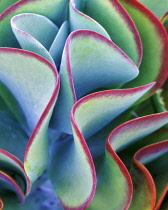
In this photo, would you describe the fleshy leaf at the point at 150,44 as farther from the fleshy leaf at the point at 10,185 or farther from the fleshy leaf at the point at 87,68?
the fleshy leaf at the point at 10,185

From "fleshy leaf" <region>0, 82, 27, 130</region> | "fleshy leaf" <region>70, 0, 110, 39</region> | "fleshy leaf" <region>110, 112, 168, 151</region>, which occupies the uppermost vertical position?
"fleshy leaf" <region>70, 0, 110, 39</region>

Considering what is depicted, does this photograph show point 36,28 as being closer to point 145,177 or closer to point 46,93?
point 46,93

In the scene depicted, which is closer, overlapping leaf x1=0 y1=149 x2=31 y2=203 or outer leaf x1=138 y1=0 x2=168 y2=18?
overlapping leaf x1=0 y1=149 x2=31 y2=203

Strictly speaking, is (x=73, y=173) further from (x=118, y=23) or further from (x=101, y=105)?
(x=118, y=23)

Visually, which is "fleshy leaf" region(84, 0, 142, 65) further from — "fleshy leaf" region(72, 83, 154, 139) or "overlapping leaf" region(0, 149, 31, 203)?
"overlapping leaf" region(0, 149, 31, 203)

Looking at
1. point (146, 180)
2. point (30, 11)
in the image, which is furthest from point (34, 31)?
point (146, 180)

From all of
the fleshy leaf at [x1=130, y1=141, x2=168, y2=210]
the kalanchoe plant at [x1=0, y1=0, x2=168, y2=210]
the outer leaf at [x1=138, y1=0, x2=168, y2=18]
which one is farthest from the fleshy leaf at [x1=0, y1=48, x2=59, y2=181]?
the outer leaf at [x1=138, y1=0, x2=168, y2=18]

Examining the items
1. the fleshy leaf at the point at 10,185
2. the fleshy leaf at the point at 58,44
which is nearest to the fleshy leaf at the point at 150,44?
the fleshy leaf at the point at 58,44

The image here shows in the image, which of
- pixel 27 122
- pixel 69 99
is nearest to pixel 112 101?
pixel 69 99

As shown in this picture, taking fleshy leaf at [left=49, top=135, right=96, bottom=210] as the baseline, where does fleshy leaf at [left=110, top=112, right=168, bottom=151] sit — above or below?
above
